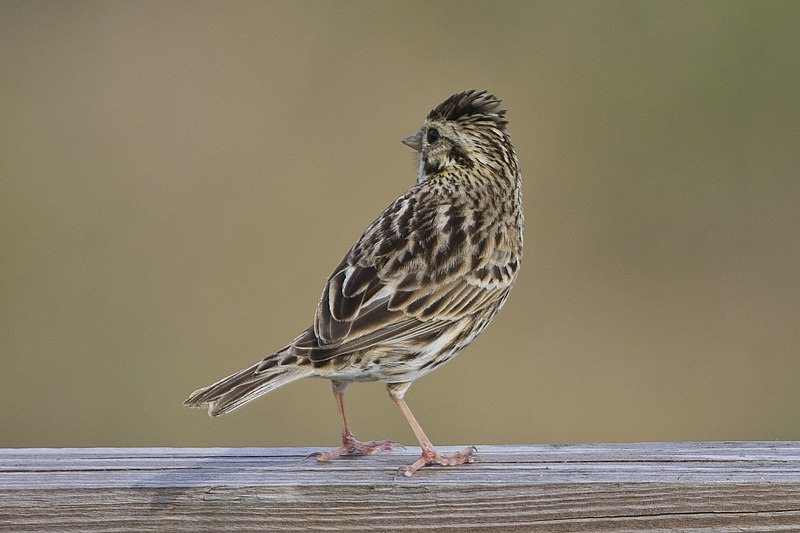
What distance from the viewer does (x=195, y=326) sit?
34.1 feet

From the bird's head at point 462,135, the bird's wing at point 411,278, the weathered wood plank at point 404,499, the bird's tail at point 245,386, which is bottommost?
the weathered wood plank at point 404,499

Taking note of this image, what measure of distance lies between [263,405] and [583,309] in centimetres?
260

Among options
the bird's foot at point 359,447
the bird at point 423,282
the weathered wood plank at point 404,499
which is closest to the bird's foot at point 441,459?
the bird at point 423,282

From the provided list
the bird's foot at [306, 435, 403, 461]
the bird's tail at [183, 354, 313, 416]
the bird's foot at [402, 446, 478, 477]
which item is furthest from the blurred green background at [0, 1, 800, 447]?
the bird's foot at [402, 446, 478, 477]

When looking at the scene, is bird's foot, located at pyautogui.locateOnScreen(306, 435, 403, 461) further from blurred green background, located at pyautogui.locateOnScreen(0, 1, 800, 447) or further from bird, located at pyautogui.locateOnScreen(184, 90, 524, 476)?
blurred green background, located at pyautogui.locateOnScreen(0, 1, 800, 447)

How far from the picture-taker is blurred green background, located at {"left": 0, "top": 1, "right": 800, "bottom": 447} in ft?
33.5

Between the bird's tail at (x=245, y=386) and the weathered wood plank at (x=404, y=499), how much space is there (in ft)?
1.49

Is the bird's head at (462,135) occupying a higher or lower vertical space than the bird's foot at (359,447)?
higher

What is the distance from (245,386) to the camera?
4.67 metres

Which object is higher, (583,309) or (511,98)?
(511,98)

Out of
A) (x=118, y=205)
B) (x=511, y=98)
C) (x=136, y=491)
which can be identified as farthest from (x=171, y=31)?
(x=136, y=491)

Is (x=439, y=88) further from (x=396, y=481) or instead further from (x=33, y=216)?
(x=396, y=481)

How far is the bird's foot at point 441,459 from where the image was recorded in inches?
170

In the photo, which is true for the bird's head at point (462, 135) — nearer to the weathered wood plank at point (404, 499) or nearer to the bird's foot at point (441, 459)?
the bird's foot at point (441, 459)
